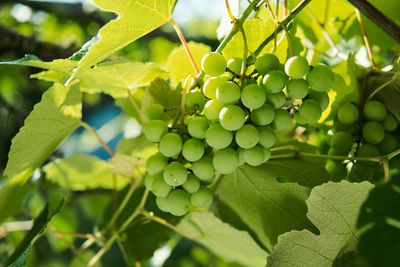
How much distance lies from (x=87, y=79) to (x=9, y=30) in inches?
43.1

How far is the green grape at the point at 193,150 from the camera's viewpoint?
639 millimetres

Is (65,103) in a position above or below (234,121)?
below

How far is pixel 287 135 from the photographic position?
1.32m

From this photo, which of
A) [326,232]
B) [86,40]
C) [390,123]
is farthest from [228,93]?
[86,40]

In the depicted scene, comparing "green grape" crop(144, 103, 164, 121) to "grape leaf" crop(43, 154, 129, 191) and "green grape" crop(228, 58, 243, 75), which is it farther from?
"grape leaf" crop(43, 154, 129, 191)

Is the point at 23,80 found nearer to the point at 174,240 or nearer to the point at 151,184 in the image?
the point at 174,240

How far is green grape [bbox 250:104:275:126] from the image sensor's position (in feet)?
2.00

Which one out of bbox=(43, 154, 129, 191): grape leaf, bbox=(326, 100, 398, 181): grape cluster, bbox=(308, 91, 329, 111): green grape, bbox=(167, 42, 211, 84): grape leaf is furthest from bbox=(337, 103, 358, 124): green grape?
bbox=(43, 154, 129, 191): grape leaf

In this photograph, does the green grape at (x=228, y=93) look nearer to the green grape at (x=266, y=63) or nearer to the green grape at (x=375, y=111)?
the green grape at (x=266, y=63)

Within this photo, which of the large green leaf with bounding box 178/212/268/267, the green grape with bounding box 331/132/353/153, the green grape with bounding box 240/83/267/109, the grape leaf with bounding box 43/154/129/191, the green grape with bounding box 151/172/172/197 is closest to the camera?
the green grape with bounding box 240/83/267/109

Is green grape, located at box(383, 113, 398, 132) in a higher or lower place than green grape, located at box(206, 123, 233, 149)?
higher

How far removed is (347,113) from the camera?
0.78 metres

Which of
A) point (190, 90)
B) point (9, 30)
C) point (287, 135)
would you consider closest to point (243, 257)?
point (287, 135)

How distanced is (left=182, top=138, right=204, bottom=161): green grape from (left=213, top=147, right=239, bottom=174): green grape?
3cm
